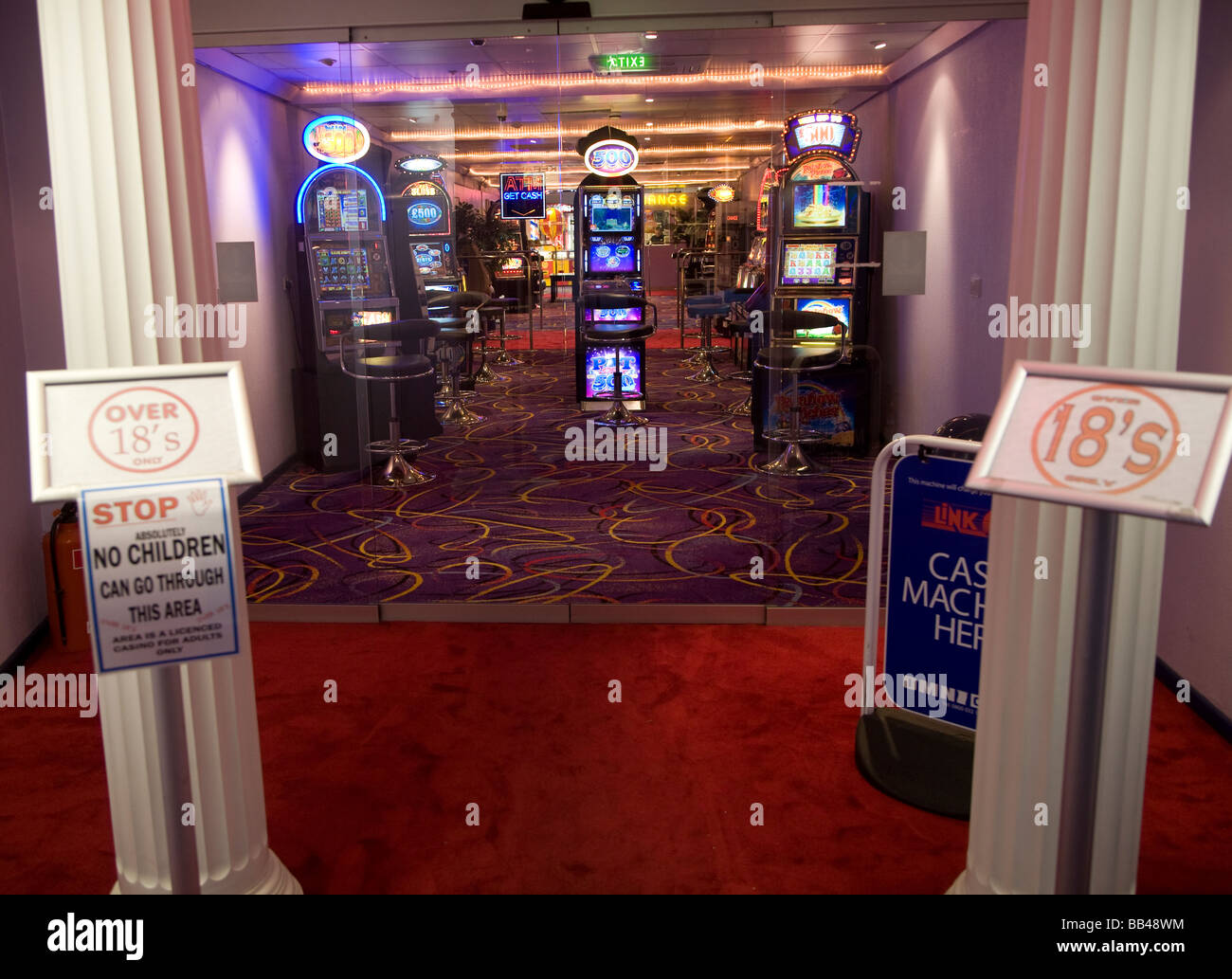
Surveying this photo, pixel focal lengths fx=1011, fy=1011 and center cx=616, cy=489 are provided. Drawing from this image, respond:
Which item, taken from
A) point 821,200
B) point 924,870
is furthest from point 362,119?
point 924,870

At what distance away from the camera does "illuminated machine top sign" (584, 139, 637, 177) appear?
5664mm

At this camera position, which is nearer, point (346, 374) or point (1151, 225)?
point (1151, 225)

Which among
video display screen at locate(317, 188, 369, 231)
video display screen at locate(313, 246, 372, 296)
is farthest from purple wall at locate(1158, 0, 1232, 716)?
video display screen at locate(313, 246, 372, 296)

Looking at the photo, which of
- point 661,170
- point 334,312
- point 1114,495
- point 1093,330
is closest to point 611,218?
point 661,170

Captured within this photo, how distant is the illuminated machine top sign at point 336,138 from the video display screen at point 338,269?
1.28 m

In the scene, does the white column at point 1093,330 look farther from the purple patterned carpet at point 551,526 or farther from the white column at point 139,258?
the purple patterned carpet at point 551,526

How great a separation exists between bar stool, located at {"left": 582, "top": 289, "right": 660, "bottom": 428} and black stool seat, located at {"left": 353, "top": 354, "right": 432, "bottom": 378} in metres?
1.22

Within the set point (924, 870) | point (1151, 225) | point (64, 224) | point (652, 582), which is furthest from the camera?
point (652, 582)

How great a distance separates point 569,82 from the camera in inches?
207

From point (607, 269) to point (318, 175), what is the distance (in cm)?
226

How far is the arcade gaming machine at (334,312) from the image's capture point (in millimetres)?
6176

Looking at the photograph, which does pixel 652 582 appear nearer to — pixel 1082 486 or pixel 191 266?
pixel 191 266

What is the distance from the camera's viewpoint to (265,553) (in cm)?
509

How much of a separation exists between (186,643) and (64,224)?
914mm
